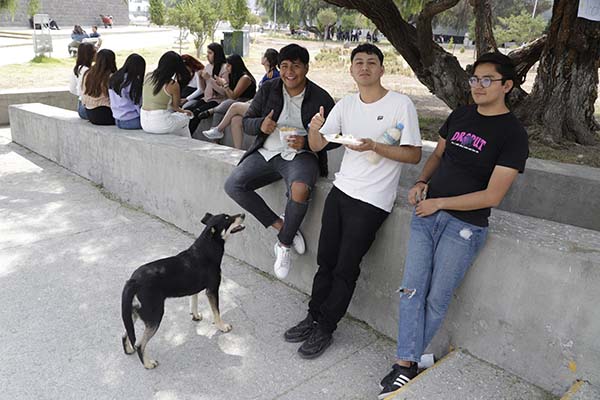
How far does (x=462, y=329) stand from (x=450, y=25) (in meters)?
57.6

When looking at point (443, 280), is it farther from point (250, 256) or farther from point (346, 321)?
point (250, 256)

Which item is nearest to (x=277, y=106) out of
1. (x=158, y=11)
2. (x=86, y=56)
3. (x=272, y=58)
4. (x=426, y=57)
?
(x=272, y=58)

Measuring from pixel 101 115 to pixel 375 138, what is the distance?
168 inches

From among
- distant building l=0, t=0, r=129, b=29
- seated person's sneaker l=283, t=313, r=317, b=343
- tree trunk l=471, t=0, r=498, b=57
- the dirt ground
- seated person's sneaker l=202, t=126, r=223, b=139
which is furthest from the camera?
distant building l=0, t=0, r=129, b=29

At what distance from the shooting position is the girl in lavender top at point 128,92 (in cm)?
593

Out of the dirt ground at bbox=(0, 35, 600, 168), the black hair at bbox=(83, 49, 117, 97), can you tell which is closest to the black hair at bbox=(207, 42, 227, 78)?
the black hair at bbox=(83, 49, 117, 97)

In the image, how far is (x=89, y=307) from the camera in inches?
145

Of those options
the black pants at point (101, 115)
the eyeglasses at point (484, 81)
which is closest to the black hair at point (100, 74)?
the black pants at point (101, 115)

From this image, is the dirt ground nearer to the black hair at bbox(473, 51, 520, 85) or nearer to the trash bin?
the trash bin

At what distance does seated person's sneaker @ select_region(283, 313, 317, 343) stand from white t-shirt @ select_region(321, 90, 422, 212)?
886mm

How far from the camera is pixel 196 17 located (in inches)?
1119

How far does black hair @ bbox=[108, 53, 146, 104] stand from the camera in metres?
5.92

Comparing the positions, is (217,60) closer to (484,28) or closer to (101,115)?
(101,115)

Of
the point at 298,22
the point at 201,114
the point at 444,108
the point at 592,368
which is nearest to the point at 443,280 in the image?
the point at 592,368
